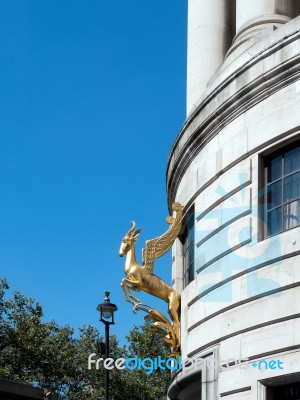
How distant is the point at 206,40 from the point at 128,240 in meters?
6.28

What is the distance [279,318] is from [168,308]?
21.1 feet

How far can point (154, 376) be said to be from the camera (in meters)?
62.2

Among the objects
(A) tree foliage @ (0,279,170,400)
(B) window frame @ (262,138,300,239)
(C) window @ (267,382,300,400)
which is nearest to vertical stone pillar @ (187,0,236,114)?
(B) window frame @ (262,138,300,239)

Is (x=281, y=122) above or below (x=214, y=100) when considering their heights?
below

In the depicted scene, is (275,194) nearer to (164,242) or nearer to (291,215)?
(291,215)

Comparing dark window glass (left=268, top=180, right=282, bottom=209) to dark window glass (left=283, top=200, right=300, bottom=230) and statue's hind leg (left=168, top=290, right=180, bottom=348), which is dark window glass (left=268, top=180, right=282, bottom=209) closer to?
dark window glass (left=283, top=200, right=300, bottom=230)

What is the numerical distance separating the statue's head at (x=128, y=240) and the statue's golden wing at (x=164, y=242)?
0.44 meters

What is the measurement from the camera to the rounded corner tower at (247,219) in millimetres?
18328

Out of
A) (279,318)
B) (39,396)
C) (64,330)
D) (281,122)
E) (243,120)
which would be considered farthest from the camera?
(64,330)

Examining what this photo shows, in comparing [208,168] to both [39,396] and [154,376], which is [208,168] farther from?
[154,376]

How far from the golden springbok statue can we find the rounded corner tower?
494mm

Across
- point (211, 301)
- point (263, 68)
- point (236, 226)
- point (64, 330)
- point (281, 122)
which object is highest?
point (64, 330)

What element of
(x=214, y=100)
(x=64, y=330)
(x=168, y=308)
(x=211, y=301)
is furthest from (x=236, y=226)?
(x=64, y=330)

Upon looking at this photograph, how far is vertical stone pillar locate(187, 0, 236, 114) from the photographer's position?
1044 inches
